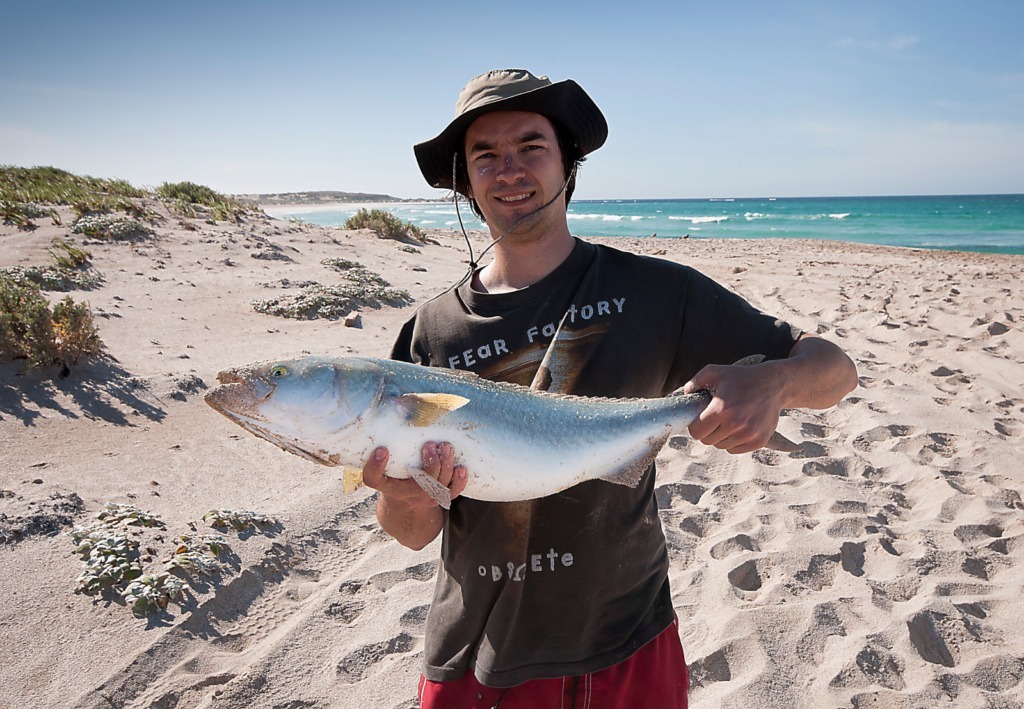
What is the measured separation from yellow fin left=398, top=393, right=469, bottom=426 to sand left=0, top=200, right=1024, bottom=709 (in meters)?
1.74

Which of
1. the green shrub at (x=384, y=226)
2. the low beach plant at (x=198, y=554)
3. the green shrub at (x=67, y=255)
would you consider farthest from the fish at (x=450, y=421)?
the green shrub at (x=384, y=226)

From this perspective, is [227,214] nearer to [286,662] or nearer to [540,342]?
[286,662]

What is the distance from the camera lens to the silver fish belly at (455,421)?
1824 millimetres

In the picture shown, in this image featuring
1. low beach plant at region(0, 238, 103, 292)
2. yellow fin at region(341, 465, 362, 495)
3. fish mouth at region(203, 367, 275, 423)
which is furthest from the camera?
low beach plant at region(0, 238, 103, 292)

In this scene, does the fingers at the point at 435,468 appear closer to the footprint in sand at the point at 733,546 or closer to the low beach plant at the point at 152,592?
the low beach plant at the point at 152,592

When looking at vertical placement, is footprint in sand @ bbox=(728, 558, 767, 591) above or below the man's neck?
below

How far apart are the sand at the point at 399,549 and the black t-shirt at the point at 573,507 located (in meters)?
1.18

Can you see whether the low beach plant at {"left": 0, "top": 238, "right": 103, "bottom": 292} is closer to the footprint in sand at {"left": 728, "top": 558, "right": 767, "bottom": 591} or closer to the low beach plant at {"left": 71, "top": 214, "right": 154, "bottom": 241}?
the low beach plant at {"left": 71, "top": 214, "right": 154, "bottom": 241}

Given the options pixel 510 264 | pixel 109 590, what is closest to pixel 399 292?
pixel 109 590

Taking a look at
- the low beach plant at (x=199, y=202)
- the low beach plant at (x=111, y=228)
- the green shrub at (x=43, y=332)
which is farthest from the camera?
the low beach plant at (x=199, y=202)

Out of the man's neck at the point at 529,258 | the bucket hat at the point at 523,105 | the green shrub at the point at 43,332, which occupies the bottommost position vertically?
the green shrub at the point at 43,332

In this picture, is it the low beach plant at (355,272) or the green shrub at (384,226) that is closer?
the low beach plant at (355,272)

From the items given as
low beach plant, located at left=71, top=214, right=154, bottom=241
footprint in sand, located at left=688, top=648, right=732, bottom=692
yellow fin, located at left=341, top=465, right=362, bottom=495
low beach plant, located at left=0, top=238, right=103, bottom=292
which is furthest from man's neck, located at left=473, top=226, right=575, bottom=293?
low beach plant, located at left=71, top=214, right=154, bottom=241

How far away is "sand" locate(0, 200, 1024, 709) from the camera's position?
293cm
